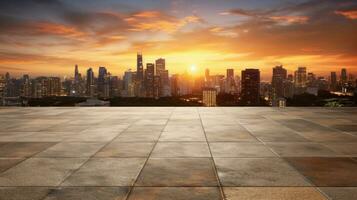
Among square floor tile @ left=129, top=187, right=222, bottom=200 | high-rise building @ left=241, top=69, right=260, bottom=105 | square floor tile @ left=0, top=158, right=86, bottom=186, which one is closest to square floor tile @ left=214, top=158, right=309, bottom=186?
square floor tile @ left=129, top=187, right=222, bottom=200

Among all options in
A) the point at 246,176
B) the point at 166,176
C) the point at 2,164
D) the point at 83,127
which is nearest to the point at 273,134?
the point at 246,176

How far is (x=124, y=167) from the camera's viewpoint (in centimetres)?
646

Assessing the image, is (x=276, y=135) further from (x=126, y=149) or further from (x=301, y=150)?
(x=126, y=149)

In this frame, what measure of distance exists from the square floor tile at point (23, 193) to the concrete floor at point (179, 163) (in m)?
0.01

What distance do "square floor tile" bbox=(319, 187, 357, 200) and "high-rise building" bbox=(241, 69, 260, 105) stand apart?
158447 millimetres

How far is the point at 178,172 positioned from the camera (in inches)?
241

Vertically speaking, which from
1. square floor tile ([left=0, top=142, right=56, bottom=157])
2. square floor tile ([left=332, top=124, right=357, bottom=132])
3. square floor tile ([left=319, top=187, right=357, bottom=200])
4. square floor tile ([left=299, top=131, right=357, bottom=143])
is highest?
square floor tile ([left=332, top=124, right=357, bottom=132])

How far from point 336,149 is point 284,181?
10.2 ft

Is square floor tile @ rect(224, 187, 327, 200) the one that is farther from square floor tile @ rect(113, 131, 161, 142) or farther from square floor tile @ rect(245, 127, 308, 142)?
square floor tile @ rect(113, 131, 161, 142)

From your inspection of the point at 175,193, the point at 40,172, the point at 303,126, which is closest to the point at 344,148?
the point at 303,126

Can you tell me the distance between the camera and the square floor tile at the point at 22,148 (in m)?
7.63

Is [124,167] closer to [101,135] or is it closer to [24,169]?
[24,169]

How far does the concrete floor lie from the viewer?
515cm

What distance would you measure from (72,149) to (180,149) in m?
2.45
